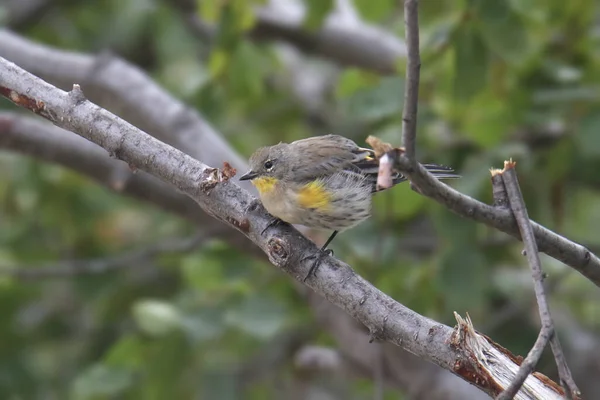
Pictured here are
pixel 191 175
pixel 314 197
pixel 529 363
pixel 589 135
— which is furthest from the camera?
pixel 589 135

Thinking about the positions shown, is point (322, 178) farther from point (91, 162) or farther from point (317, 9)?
point (91, 162)

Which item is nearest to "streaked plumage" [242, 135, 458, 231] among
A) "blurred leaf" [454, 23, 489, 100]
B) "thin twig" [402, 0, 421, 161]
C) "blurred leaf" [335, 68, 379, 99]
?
"blurred leaf" [454, 23, 489, 100]

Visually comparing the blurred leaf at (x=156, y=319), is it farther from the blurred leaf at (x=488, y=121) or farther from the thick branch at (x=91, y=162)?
the blurred leaf at (x=488, y=121)

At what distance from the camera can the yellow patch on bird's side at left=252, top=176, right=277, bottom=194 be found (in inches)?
112

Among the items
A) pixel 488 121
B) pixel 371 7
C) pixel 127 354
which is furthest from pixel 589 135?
pixel 127 354

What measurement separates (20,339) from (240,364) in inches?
47.5

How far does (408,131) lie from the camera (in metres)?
1.57

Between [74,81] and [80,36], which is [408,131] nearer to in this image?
[74,81]

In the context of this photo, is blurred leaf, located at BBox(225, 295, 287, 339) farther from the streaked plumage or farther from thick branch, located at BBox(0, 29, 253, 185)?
the streaked plumage

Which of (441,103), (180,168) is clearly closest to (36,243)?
(441,103)

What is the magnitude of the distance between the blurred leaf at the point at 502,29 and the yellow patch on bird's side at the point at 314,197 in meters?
0.86

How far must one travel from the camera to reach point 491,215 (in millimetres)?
1821

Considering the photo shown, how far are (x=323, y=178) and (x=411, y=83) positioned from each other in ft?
4.53

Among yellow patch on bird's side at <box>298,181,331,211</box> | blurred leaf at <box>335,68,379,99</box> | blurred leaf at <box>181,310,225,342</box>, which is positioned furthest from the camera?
blurred leaf at <box>335,68,379,99</box>
